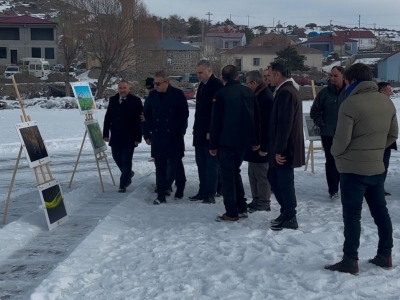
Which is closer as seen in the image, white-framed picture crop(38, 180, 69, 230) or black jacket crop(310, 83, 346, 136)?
white-framed picture crop(38, 180, 69, 230)

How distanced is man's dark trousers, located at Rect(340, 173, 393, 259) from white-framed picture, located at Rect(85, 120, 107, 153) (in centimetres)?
Result: 604

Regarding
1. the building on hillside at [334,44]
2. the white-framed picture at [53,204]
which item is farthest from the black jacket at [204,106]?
the building on hillside at [334,44]

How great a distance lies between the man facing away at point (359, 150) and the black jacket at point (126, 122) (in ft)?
17.1

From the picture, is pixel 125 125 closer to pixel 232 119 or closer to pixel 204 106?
pixel 204 106

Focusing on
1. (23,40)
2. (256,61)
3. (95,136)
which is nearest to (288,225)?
(95,136)

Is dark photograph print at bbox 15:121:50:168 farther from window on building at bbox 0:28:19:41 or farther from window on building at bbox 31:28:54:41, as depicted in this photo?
window on building at bbox 0:28:19:41

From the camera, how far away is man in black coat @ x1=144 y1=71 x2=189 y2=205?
9.36m

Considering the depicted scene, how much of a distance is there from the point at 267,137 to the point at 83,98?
4.10 metres

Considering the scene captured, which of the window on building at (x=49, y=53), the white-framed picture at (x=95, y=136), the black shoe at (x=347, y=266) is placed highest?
the window on building at (x=49, y=53)

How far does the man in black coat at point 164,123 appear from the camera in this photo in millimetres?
9359

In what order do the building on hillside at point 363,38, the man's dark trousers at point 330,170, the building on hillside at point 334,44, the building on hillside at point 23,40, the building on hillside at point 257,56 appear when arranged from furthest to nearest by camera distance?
the building on hillside at point 363,38
the building on hillside at point 334,44
the building on hillside at point 23,40
the building on hillside at point 257,56
the man's dark trousers at point 330,170

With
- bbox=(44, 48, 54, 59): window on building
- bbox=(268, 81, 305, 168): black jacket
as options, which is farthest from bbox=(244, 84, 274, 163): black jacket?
bbox=(44, 48, 54, 59): window on building

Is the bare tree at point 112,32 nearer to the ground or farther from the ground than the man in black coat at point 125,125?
farther from the ground

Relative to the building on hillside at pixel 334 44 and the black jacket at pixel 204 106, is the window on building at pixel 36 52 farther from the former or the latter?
the black jacket at pixel 204 106
